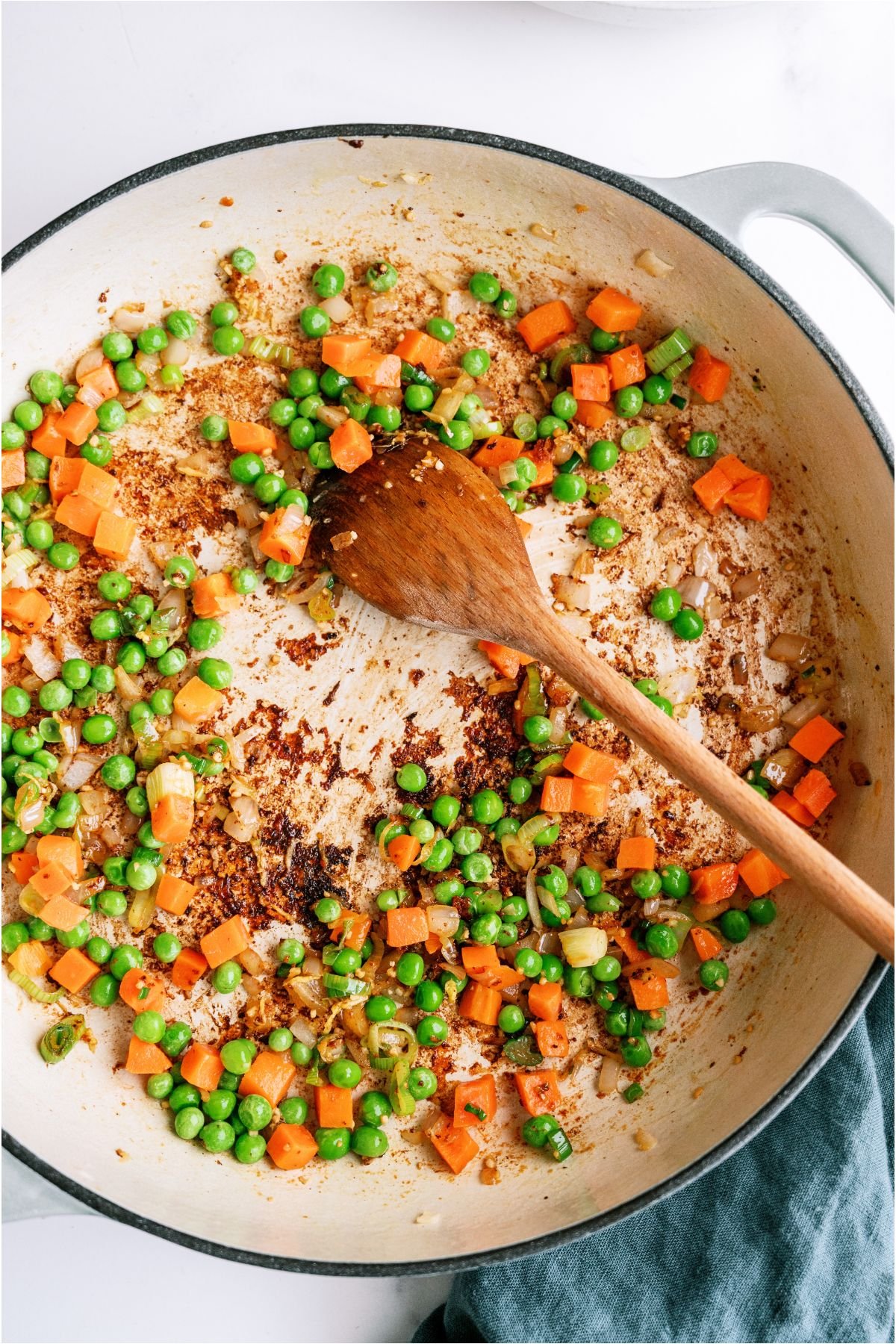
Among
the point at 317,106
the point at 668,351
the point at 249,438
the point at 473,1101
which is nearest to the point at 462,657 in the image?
the point at 249,438

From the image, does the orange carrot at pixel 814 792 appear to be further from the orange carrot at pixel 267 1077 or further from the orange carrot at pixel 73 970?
the orange carrot at pixel 73 970

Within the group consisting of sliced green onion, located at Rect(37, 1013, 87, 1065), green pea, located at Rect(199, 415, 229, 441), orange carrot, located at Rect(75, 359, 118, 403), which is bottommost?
sliced green onion, located at Rect(37, 1013, 87, 1065)

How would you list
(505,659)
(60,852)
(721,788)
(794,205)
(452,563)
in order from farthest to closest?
1. (505,659)
2. (60,852)
3. (452,563)
4. (794,205)
5. (721,788)

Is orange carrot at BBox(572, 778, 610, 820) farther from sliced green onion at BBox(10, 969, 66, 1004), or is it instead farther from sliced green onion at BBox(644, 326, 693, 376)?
sliced green onion at BBox(10, 969, 66, 1004)

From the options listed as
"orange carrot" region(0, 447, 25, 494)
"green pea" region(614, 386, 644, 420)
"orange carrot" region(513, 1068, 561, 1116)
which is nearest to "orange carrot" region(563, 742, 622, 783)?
"orange carrot" region(513, 1068, 561, 1116)

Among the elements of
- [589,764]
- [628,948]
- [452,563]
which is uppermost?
[452,563]

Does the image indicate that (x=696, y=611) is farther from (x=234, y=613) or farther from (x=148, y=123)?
(x=148, y=123)

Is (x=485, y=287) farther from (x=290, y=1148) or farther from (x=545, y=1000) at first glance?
(x=290, y=1148)
